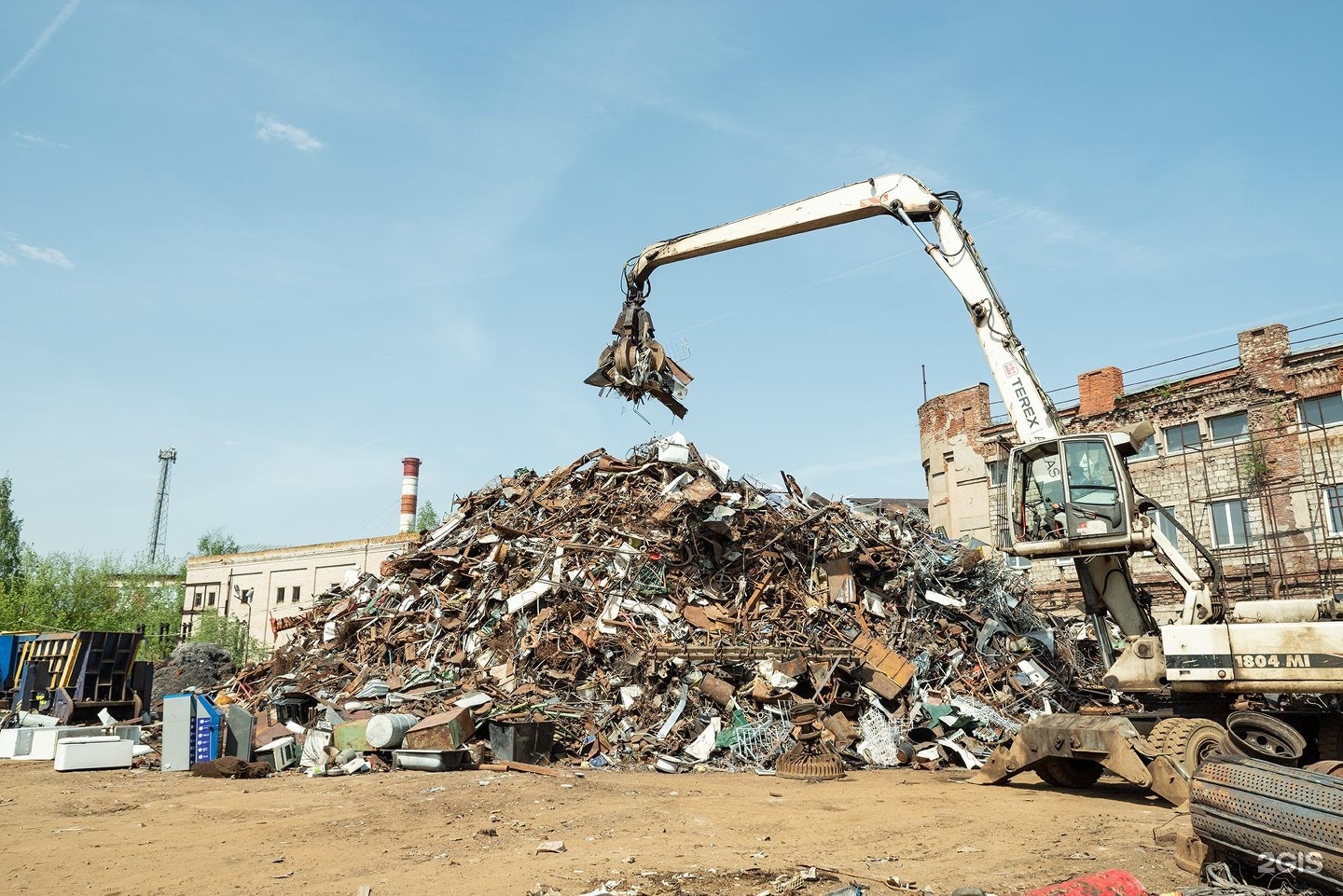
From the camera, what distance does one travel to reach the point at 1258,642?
8000 millimetres

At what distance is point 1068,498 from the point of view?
30.8 feet

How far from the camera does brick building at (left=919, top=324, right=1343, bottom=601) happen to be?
20594 mm

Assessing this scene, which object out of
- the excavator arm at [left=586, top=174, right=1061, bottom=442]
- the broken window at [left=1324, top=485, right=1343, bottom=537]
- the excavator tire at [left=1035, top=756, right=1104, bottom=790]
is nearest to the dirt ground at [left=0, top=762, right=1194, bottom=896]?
the excavator tire at [left=1035, top=756, right=1104, bottom=790]

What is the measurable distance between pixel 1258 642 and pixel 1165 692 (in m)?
1.27

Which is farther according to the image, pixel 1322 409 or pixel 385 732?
pixel 1322 409

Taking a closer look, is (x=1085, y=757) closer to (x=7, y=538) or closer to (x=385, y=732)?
(x=385, y=732)

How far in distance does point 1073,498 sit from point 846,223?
5.14 meters

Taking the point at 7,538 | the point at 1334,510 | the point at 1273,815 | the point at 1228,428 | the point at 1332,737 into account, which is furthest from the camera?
the point at 7,538

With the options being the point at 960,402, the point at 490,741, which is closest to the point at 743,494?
the point at 490,741

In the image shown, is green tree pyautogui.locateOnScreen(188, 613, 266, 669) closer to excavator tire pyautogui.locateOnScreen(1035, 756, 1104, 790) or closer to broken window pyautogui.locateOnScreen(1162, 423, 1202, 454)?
excavator tire pyautogui.locateOnScreen(1035, 756, 1104, 790)

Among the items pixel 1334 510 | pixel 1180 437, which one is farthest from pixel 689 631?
pixel 1180 437

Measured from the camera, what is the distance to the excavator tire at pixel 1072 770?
31.6 ft

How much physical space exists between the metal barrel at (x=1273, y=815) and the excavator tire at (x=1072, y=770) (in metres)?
4.23

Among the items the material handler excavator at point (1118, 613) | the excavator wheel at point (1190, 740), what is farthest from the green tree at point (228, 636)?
the excavator wheel at point (1190, 740)
